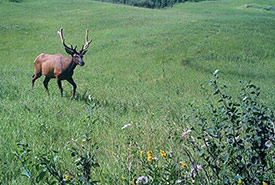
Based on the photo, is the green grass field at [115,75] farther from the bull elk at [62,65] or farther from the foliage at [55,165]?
the bull elk at [62,65]

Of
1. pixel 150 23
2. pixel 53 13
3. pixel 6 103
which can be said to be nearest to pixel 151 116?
pixel 6 103

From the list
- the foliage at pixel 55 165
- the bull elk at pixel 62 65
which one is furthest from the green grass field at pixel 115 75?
the bull elk at pixel 62 65

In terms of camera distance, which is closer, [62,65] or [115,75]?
[62,65]

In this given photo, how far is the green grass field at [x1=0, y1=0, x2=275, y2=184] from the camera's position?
4625 millimetres

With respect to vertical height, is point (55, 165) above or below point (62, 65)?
above

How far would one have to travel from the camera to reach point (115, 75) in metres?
15.4

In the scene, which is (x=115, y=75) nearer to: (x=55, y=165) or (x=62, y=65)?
(x=62, y=65)

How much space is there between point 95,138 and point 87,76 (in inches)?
391

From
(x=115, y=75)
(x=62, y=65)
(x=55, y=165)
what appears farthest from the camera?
(x=115, y=75)

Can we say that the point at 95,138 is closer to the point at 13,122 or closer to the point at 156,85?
the point at 13,122

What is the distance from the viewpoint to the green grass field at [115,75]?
15.2 feet

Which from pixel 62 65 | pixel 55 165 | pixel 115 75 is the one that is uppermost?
pixel 55 165

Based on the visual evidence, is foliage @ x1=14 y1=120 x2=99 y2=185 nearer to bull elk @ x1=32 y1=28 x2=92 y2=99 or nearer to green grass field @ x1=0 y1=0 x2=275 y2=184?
green grass field @ x1=0 y1=0 x2=275 y2=184

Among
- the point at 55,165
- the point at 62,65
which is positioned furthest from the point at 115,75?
the point at 55,165
